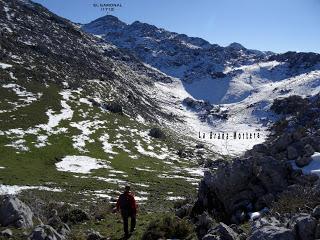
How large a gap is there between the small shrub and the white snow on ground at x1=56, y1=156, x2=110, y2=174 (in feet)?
221

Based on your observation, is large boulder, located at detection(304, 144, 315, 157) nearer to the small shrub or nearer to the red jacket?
the small shrub

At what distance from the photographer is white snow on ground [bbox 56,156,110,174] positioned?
9113 centimetres

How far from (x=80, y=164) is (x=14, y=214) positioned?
73.4m

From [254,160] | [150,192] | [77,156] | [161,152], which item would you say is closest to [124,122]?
[161,152]

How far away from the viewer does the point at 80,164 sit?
97.9 m

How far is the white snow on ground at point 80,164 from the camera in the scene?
91131mm

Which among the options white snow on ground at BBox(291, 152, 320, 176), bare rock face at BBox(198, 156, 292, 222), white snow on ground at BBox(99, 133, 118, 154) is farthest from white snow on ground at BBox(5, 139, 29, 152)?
white snow on ground at BBox(291, 152, 320, 176)

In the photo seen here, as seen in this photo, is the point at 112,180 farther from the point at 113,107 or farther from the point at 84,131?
the point at 113,107

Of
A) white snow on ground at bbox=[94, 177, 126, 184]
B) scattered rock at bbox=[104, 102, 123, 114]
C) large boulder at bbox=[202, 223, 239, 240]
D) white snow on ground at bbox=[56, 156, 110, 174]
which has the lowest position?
white snow on ground at bbox=[94, 177, 126, 184]

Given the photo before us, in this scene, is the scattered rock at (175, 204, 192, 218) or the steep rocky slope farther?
the steep rocky slope

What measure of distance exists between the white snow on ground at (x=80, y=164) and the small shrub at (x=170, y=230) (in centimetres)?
6749

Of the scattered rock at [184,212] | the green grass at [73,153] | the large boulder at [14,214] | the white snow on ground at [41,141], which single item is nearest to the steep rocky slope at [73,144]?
the green grass at [73,153]

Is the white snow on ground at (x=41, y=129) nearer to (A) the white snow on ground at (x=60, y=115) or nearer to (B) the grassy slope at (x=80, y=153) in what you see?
(A) the white snow on ground at (x=60, y=115)

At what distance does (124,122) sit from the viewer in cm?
16800
